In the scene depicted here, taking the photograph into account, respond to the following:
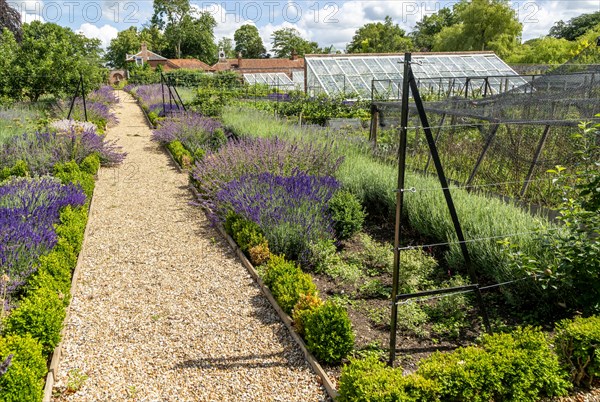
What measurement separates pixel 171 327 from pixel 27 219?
265 cm

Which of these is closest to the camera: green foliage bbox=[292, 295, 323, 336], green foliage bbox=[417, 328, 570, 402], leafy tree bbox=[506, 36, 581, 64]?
green foliage bbox=[417, 328, 570, 402]

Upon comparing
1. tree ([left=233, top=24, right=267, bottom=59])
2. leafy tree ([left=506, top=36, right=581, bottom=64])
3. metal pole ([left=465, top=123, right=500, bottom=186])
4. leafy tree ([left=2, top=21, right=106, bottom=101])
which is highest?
tree ([left=233, top=24, right=267, bottom=59])

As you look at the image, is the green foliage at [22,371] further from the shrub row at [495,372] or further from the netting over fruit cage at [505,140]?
the netting over fruit cage at [505,140]

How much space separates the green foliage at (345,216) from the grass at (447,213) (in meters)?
0.58

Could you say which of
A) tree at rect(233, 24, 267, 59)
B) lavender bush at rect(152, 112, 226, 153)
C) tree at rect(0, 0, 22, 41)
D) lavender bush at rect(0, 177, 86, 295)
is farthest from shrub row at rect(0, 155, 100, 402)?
tree at rect(233, 24, 267, 59)

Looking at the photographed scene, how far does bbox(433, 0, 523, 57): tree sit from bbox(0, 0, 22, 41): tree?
117ft

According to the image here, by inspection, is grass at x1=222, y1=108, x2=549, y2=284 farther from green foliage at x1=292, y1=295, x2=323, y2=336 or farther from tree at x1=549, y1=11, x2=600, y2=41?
tree at x1=549, y1=11, x2=600, y2=41

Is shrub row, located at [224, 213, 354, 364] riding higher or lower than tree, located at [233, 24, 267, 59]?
lower

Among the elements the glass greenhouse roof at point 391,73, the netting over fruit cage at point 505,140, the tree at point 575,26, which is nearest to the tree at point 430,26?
the tree at point 575,26

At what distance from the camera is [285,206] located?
5645 millimetres

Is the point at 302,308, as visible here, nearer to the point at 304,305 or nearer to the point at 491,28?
the point at 304,305

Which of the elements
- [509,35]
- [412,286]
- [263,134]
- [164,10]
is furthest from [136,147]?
[164,10]

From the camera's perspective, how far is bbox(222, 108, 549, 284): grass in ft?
14.0

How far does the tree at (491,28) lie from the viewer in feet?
133
